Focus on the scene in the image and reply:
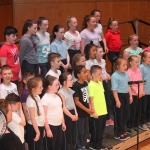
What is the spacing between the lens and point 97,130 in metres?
5.27

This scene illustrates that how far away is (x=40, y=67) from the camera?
5684 millimetres

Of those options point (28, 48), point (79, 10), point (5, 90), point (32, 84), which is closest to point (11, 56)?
point (28, 48)

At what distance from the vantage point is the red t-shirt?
5027 mm

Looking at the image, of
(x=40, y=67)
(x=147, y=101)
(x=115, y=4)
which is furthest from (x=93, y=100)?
(x=115, y=4)

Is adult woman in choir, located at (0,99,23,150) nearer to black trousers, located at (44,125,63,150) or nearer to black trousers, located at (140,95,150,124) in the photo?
black trousers, located at (44,125,63,150)

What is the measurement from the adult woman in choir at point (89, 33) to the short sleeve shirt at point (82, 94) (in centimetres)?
117

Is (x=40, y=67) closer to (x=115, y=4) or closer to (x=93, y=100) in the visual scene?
(x=93, y=100)

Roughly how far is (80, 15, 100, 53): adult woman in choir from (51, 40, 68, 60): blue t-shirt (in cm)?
43

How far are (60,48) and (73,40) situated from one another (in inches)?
12.4

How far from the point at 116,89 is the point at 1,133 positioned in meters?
2.47

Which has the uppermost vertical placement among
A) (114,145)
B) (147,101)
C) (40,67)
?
(40,67)

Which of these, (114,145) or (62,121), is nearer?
(62,121)

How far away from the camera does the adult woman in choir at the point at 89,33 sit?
242 inches

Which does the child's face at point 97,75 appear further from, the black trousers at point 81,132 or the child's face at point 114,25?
the child's face at point 114,25
